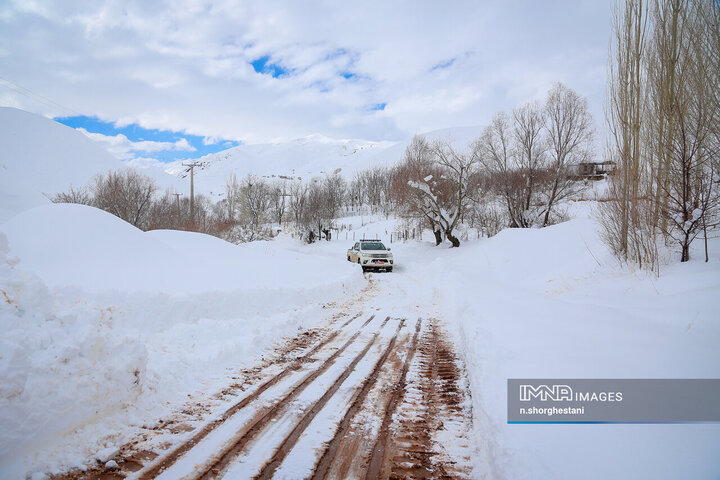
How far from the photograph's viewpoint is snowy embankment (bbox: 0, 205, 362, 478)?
10.1 ft

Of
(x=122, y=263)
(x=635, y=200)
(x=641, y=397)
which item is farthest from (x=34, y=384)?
(x=635, y=200)

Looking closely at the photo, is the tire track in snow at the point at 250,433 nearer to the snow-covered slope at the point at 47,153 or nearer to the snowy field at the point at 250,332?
the snowy field at the point at 250,332

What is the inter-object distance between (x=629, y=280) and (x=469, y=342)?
4.94 m

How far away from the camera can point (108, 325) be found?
4629 millimetres

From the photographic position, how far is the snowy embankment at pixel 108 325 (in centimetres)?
307

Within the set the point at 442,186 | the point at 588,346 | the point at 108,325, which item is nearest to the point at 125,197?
the point at 442,186

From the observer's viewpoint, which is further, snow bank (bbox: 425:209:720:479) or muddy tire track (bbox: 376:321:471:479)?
muddy tire track (bbox: 376:321:471:479)

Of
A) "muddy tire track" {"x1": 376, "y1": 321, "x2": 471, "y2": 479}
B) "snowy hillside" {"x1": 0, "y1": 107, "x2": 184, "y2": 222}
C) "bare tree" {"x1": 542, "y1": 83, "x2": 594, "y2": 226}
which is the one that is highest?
"snowy hillside" {"x1": 0, "y1": 107, "x2": 184, "y2": 222}

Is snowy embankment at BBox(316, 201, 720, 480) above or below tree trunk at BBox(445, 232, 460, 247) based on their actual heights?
below

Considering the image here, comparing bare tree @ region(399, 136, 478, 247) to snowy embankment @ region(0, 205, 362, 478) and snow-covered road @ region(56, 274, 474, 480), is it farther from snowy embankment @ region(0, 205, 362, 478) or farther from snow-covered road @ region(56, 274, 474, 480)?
snow-covered road @ region(56, 274, 474, 480)

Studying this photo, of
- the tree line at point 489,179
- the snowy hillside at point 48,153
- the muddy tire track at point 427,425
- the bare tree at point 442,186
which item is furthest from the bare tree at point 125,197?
the muddy tire track at point 427,425

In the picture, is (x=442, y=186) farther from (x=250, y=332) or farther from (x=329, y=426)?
(x=329, y=426)

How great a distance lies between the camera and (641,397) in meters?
3.33

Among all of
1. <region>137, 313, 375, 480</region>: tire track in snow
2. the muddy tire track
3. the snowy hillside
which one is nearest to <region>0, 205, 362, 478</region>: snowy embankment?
<region>137, 313, 375, 480</region>: tire track in snow
